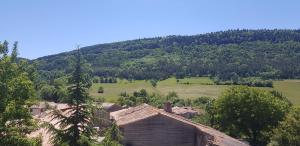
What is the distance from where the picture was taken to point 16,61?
2545 centimetres

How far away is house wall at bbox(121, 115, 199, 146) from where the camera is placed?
149 feet

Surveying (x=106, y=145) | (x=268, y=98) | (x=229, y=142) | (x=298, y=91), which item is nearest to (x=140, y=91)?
(x=298, y=91)

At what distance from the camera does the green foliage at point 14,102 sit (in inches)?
904

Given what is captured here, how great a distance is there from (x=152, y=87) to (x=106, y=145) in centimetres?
16179

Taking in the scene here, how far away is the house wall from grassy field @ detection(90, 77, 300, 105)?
112446mm

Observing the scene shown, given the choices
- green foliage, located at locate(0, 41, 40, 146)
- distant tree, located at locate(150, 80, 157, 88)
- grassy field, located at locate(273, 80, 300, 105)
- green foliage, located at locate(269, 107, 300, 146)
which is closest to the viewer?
green foliage, located at locate(0, 41, 40, 146)

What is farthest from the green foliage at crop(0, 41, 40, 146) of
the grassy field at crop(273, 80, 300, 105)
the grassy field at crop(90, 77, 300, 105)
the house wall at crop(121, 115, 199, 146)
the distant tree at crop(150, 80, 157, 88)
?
the distant tree at crop(150, 80, 157, 88)

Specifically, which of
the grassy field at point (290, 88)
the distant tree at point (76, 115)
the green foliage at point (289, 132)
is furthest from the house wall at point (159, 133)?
the grassy field at point (290, 88)

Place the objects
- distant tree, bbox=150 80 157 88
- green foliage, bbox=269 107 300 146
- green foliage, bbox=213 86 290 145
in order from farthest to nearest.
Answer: distant tree, bbox=150 80 157 88 < green foliage, bbox=213 86 290 145 < green foliage, bbox=269 107 300 146

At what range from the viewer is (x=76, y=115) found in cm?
2134

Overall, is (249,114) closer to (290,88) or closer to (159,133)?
(159,133)

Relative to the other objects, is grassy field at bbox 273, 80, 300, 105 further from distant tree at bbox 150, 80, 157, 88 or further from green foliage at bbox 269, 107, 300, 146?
green foliage at bbox 269, 107, 300, 146

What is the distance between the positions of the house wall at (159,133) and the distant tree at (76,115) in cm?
2407

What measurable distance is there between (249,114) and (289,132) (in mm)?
10651
